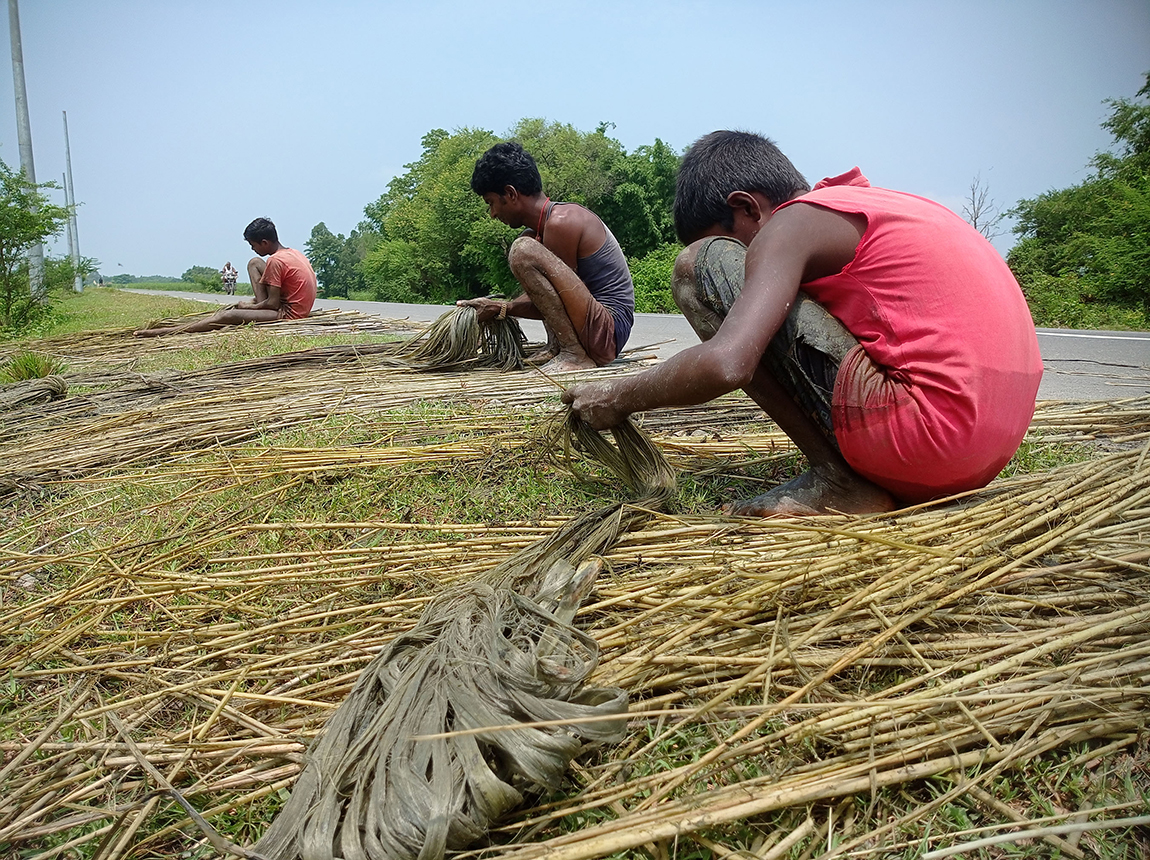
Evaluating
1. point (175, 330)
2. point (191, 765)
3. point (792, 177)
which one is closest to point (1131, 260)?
point (792, 177)

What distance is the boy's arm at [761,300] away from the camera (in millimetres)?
1630

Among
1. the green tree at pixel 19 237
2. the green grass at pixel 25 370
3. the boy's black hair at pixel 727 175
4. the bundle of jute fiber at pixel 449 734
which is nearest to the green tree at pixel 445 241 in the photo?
the green tree at pixel 19 237

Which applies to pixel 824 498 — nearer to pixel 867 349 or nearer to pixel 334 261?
pixel 867 349

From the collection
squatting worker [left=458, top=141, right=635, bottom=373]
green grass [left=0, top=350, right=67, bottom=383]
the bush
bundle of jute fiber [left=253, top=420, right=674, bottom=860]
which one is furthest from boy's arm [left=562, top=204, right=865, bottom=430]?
the bush

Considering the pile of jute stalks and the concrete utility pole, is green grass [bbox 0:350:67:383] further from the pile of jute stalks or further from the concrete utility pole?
the concrete utility pole

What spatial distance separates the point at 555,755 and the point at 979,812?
0.61 m

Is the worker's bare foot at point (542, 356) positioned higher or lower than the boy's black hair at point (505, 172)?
lower

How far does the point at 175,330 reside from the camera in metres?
7.42

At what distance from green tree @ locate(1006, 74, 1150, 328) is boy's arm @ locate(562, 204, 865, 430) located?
39.6 ft

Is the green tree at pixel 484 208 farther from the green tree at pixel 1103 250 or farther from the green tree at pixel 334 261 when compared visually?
the green tree at pixel 334 261

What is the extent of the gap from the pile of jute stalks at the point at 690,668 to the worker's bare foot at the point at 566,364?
2263 mm

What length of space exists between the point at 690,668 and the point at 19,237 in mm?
14451

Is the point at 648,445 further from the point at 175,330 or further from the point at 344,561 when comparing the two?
the point at 175,330

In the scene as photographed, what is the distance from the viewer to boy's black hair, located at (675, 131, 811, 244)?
2.00m
